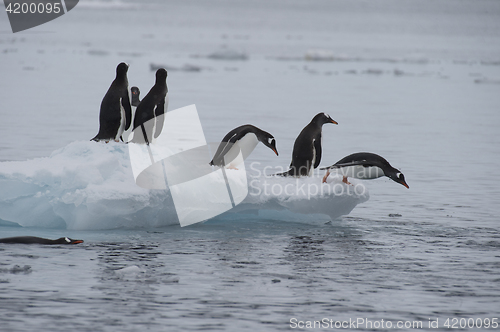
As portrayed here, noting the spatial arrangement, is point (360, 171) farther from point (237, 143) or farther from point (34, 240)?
point (34, 240)

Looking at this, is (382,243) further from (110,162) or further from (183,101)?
(183,101)

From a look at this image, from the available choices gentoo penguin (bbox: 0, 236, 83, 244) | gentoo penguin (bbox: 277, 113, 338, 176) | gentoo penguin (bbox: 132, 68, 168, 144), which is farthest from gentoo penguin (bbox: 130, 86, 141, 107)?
gentoo penguin (bbox: 0, 236, 83, 244)

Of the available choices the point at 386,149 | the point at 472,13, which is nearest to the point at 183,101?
the point at 386,149

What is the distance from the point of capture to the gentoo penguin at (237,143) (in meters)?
8.18

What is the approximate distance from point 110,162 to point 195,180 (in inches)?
37.1

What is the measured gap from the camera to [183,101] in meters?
20.7

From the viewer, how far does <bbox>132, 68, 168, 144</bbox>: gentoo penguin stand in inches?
327

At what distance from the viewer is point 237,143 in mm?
8258

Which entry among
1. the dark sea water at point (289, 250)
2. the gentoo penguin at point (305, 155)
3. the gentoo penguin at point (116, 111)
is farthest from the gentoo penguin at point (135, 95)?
the gentoo penguin at point (305, 155)

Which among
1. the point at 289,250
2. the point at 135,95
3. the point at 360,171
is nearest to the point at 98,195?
the point at 289,250

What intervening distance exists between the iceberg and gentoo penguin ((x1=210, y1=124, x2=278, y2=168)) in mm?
482

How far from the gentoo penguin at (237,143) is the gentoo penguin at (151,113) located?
812 mm

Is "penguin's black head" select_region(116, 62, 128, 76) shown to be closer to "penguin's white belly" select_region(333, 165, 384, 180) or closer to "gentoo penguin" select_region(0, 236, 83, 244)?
"gentoo penguin" select_region(0, 236, 83, 244)

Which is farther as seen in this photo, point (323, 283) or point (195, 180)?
point (195, 180)
